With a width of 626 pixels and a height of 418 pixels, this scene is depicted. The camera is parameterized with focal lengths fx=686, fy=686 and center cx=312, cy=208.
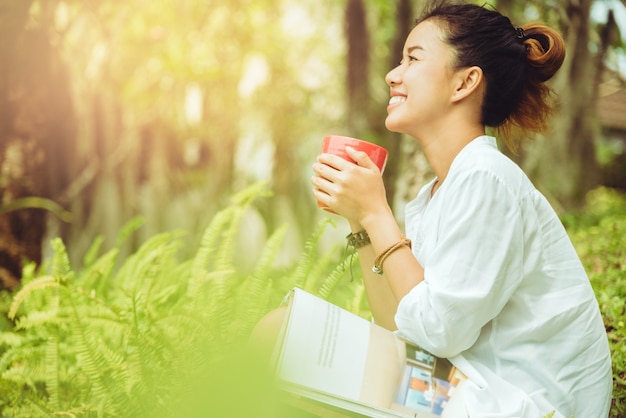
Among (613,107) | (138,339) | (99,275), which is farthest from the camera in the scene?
(613,107)

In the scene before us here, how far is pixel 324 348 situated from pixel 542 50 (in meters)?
1.06

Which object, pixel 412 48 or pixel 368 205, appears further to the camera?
pixel 412 48

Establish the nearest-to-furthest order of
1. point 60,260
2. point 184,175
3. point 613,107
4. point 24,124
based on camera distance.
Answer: point 60,260, point 24,124, point 184,175, point 613,107

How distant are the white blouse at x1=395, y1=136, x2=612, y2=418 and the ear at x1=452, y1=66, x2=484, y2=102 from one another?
0.72 ft

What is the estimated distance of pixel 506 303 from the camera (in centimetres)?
167

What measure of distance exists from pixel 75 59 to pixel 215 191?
240 cm

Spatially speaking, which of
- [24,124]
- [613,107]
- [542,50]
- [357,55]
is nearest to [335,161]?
[542,50]

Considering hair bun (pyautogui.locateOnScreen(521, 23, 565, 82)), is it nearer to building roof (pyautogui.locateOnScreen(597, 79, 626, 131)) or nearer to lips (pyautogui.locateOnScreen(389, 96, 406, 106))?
lips (pyautogui.locateOnScreen(389, 96, 406, 106))

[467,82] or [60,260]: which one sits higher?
[467,82]

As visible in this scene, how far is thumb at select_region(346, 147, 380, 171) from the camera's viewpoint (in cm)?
184

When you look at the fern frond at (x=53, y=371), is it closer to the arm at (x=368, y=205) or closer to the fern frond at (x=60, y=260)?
the fern frond at (x=60, y=260)

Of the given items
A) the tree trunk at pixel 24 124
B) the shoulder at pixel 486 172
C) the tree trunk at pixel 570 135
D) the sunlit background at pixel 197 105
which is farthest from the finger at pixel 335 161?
the tree trunk at pixel 570 135

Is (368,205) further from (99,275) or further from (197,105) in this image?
(197,105)

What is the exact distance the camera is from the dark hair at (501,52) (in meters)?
1.91
